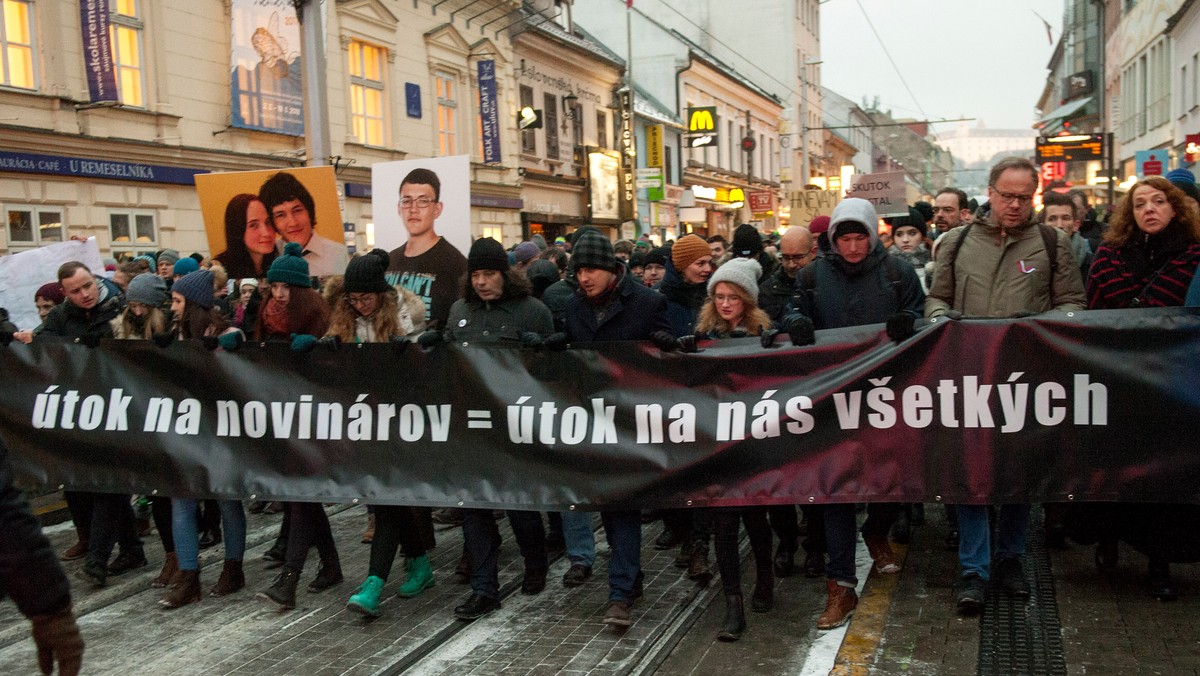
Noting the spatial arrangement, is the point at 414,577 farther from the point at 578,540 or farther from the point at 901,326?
the point at 901,326

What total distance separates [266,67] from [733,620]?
16.3m

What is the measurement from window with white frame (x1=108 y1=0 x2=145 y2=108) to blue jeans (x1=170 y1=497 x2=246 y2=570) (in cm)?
1182

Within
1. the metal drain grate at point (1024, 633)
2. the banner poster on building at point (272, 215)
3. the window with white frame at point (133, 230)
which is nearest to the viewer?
the metal drain grate at point (1024, 633)

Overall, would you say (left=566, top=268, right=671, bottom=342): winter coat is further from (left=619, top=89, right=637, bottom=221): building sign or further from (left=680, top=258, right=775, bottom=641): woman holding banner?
(left=619, top=89, right=637, bottom=221): building sign

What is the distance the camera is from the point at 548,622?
5762 millimetres

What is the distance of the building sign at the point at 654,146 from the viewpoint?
39.2 metres

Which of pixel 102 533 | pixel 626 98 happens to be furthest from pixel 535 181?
pixel 102 533

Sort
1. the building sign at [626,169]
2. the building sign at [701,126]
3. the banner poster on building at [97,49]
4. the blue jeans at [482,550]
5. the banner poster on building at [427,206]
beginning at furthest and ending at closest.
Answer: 1. the building sign at [701,126]
2. the building sign at [626,169]
3. the banner poster on building at [97,49]
4. the banner poster on building at [427,206]
5. the blue jeans at [482,550]

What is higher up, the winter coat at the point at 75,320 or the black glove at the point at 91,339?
the winter coat at the point at 75,320

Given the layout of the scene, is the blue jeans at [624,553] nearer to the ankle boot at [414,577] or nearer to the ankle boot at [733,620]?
the ankle boot at [733,620]

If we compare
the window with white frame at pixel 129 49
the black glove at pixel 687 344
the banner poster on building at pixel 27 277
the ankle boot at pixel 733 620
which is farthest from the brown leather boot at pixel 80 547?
the window with white frame at pixel 129 49

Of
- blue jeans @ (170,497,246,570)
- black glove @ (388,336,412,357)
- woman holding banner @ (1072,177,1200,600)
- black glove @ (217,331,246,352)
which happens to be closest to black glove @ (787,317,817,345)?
woman holding banner @ (1072,177,1200,600)

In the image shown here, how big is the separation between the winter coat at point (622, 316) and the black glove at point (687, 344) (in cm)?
23

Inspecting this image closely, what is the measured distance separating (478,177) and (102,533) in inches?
822
